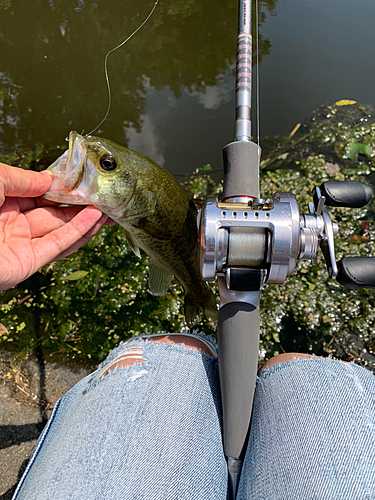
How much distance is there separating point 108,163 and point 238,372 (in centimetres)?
133

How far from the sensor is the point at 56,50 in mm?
5957

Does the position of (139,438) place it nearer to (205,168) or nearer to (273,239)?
(273,239)

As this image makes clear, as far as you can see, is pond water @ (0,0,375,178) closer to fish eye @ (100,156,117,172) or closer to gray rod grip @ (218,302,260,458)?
fish eye @ (100,156,117,172)

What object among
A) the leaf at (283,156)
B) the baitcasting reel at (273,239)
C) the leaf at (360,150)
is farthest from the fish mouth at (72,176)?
the leaf at (360,150)

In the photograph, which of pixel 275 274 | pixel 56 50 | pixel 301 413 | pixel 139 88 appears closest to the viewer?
pixel 275 274

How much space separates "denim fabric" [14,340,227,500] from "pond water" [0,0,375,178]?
3138mm

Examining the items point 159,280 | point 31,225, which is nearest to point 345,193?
point 159,280

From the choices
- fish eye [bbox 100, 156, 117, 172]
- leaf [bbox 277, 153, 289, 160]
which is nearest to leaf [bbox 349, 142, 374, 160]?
leaf [bbox 277, 153, 289, 160]

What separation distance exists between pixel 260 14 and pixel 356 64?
2586 mm

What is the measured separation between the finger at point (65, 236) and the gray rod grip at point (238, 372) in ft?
3.25

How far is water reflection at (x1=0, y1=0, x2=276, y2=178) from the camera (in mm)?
4945

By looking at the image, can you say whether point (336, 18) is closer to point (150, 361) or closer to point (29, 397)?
point (150, 361)

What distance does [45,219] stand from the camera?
202 cm

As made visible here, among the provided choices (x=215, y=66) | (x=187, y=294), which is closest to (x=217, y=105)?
(x=215, y=66)
